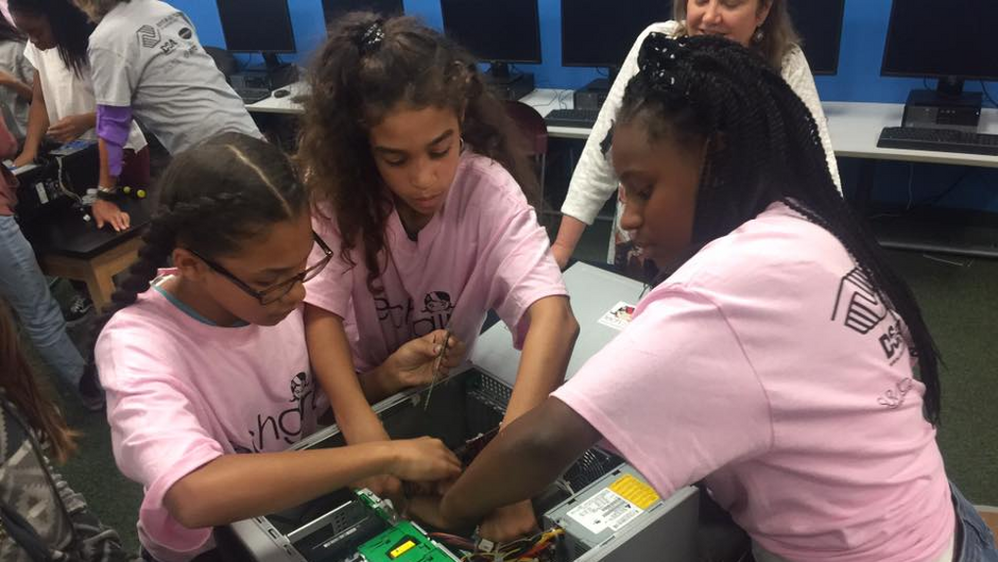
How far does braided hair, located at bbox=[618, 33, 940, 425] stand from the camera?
818 millimetres

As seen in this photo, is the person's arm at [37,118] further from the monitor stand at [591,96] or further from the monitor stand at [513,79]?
the monitor stand at [591,96]

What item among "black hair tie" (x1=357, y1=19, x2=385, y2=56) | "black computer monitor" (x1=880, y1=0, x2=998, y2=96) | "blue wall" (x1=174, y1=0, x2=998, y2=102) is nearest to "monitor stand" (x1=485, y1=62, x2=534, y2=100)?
"blue wall" (x1=174, y1=0, x2=998, y2=102)

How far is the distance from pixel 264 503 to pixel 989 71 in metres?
3.22

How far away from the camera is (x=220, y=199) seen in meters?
0.99

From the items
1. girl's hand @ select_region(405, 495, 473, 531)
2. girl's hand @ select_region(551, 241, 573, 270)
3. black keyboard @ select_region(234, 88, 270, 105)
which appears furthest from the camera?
black keyboard @ select_region(234, 88, 270, 105)

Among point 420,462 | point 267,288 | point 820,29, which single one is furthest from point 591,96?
point 420,462

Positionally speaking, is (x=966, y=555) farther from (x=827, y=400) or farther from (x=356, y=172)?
(x=356, y=172)

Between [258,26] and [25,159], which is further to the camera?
[258,26]

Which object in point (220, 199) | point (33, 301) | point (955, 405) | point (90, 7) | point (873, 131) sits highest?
point (90, 7)

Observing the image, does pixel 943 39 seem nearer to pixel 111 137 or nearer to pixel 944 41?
pixel 944 41

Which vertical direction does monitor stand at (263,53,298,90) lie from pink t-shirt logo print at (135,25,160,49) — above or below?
below

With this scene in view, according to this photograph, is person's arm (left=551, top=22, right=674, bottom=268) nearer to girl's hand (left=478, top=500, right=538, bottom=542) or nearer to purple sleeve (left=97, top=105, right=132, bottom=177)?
girl's hand (left=478, top=500, right=538, bottom=542)

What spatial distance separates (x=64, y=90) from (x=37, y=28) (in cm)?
33

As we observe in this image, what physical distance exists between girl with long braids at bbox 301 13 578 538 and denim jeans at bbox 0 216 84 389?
1.45 metres
